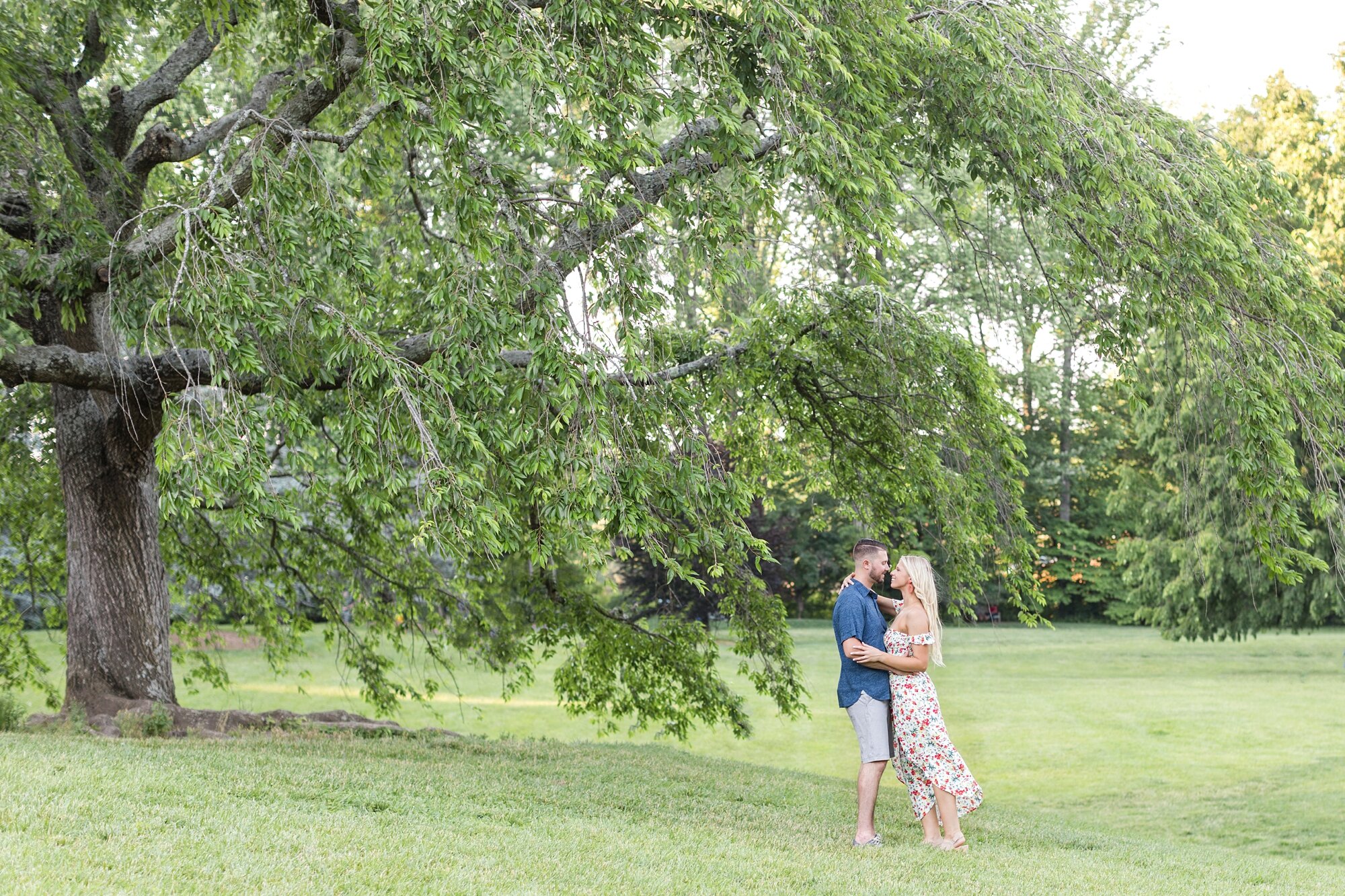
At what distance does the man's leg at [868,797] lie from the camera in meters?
6.41

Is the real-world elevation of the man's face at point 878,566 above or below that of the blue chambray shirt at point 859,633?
above

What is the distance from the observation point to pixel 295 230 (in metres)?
6.65

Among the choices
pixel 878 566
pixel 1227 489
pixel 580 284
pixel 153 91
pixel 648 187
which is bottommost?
pixel 878 566

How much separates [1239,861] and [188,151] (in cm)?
1010

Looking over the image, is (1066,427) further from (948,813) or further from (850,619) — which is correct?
(850,619)

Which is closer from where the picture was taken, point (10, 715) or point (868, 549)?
point (868, 549)

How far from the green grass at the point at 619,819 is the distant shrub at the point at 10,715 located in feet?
5.25

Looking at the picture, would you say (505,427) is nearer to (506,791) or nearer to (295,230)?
(295,230)

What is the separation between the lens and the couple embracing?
632 centimetres

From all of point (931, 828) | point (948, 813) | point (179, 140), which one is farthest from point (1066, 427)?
point (948, 813)

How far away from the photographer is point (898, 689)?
650 centimetres

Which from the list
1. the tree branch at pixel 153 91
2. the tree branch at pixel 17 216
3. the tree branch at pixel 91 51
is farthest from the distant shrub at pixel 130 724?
the tree branch at pixel 91 51

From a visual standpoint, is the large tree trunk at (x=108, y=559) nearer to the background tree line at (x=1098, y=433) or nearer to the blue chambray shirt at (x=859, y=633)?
the background tree line at (x=1098, y=433)

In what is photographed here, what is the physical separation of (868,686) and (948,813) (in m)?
0.88
